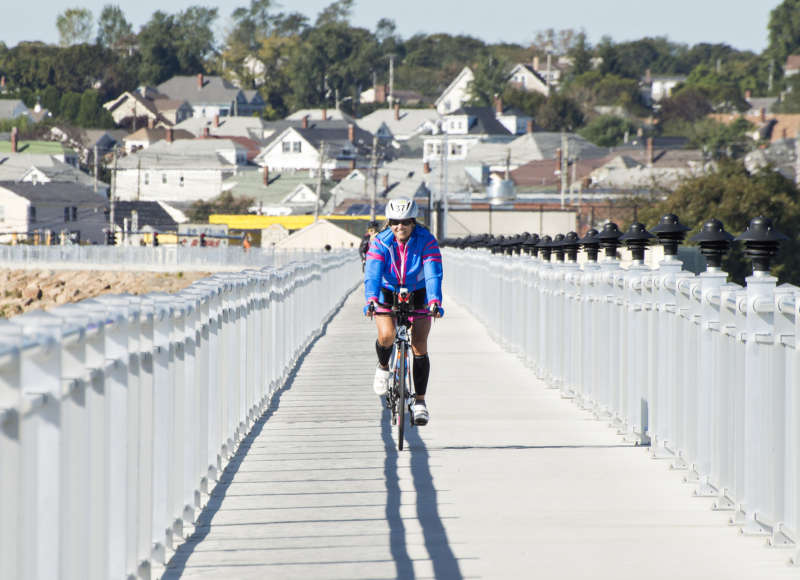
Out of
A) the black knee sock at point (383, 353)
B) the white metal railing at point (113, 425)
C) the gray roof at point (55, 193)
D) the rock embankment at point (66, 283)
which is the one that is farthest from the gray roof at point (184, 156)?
the white metal railing at point (113, 425)

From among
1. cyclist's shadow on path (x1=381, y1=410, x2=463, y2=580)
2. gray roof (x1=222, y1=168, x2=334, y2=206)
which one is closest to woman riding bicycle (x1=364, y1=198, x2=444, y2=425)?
cyclist's shadow on path (x1=381, y1=410, x2=463, y2=580)

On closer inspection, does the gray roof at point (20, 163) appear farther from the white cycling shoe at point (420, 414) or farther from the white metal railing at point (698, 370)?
the white cycling shoe at point (420, 414)

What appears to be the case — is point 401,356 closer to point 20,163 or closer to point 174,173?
point 20,163

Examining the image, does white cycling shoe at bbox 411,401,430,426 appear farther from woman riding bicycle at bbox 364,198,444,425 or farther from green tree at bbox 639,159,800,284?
green tree at bbox 639,159,800,284

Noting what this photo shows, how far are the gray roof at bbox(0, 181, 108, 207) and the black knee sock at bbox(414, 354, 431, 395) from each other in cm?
11300

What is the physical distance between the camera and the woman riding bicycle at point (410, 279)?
12.7 meters

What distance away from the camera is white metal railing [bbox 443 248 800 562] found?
26.0ft

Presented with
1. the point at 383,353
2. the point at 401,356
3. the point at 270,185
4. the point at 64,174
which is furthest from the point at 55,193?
the point at 401,356

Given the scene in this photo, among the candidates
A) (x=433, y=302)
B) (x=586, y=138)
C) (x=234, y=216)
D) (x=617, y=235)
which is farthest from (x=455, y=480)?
(x=586, y=138)

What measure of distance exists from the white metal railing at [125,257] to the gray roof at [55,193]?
1259 inches

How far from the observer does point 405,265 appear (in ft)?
43.0

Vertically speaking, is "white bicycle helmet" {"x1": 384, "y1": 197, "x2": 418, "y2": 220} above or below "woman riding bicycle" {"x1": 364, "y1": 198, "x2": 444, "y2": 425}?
above

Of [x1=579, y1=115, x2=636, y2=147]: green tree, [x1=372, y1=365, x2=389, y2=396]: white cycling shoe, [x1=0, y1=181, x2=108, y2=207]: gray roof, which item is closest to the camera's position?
[x1=372, y1=365, x2=389, y2=396]: white cycling shoe

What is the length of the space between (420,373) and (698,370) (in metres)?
3.41
